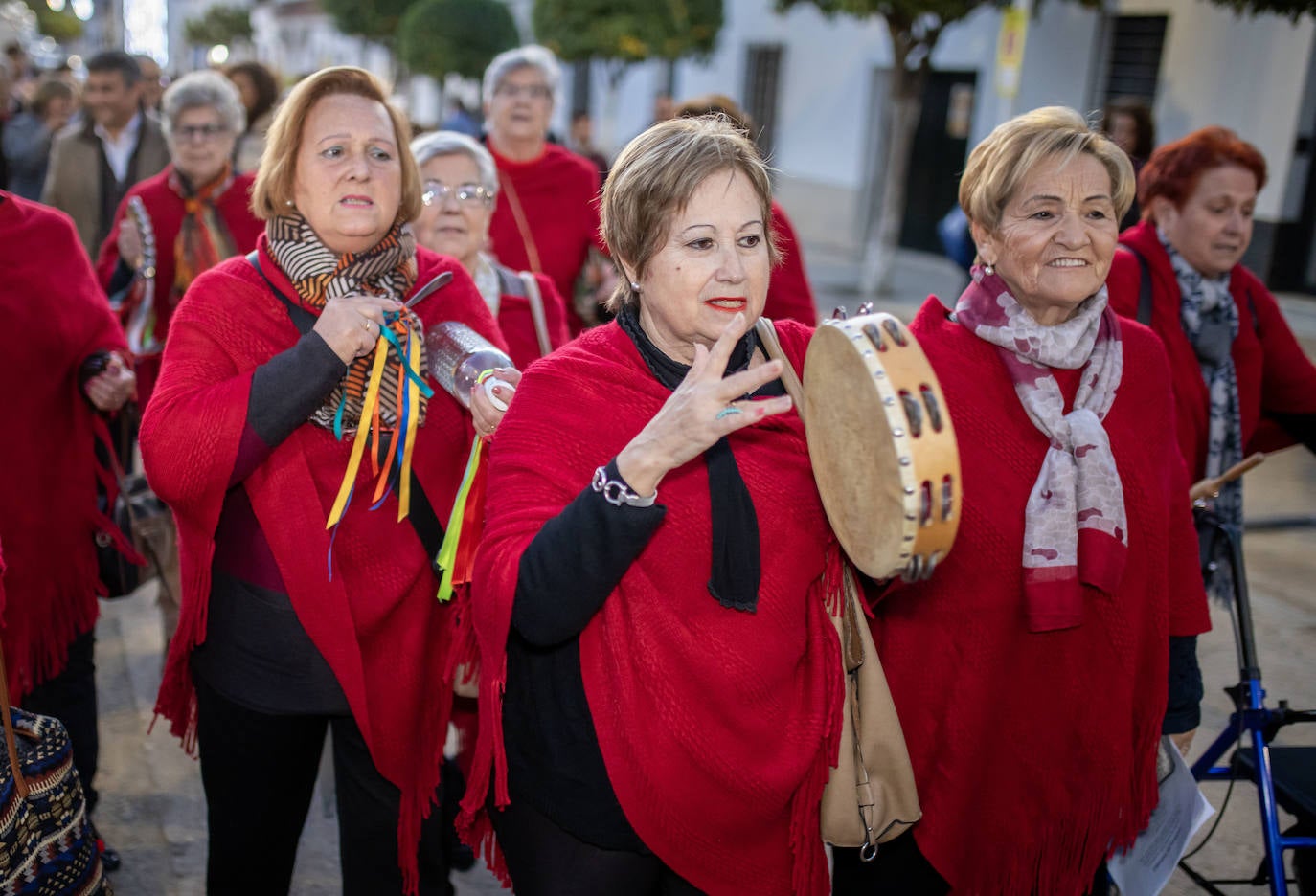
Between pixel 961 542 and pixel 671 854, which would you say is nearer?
pixel 671 854

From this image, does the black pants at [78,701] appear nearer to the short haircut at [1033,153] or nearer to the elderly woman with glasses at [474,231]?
the elderly woman with glasses at [474,231]

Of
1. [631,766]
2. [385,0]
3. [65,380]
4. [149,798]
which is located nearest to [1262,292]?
[631,766]

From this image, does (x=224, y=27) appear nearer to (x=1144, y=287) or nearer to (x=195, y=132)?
(x=195, y=132)

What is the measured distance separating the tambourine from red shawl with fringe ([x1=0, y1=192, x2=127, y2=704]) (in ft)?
7.03

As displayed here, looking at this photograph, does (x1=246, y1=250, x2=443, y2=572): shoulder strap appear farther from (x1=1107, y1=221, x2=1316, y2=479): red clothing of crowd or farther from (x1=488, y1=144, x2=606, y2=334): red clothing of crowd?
(x1=488, y1=144, x2=606, y2=334): red clothing of crowd

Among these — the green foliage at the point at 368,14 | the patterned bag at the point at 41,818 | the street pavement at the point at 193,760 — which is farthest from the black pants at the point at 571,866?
the green foliage at the point at 368,14

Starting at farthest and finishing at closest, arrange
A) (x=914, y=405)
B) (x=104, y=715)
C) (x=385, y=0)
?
(x=385, y=0)
(x=104, y=715)
(x=914, y=405)

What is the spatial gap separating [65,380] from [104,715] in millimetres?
1704

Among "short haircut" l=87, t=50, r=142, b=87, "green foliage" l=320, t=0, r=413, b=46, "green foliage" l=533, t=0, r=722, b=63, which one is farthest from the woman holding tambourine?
"green foliage" l=320, t=0, r=413, b=46

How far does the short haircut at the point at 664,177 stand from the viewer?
1.86 metres

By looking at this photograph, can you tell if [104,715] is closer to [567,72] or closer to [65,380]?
[65,380]

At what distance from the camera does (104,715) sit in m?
4.12

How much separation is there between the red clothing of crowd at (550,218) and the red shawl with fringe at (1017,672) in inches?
103

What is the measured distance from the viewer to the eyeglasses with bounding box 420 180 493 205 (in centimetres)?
326
